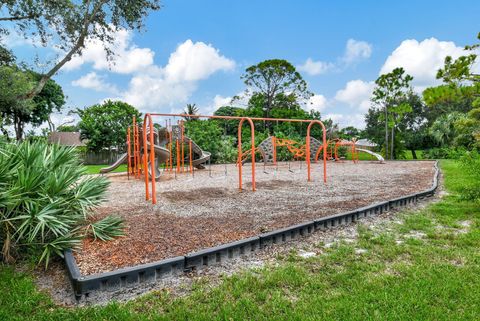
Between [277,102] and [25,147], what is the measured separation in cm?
2218

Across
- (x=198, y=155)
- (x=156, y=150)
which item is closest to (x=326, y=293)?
(x=156, y=150)

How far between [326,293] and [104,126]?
24.1 m

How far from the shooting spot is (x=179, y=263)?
2.93 m

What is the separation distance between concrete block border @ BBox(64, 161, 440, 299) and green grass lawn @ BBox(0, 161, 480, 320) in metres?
0.25

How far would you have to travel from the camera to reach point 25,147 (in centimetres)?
389

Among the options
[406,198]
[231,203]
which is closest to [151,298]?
[231,203]

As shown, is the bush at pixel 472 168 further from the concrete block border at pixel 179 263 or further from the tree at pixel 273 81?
the tree at pixel 273 81

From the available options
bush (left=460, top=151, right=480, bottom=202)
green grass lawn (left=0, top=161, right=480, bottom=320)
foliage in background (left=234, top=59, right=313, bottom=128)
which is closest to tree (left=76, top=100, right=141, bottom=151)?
foliage in background (left=234, top=59, right=313, bottom=128)

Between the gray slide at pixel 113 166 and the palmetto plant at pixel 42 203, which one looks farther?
the gray slide at pixel 113 166

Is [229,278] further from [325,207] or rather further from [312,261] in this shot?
[325,207]

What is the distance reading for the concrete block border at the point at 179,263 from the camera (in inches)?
101

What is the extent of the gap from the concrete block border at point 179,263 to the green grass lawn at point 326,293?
254 mm

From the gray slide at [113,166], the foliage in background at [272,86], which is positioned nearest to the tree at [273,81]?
the foliage in background at [272,86]

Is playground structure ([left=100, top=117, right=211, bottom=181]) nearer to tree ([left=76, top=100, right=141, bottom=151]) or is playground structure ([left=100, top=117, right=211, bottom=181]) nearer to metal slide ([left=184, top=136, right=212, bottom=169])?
metal slide ([left=184, top=136, right=212, bottom=169])
